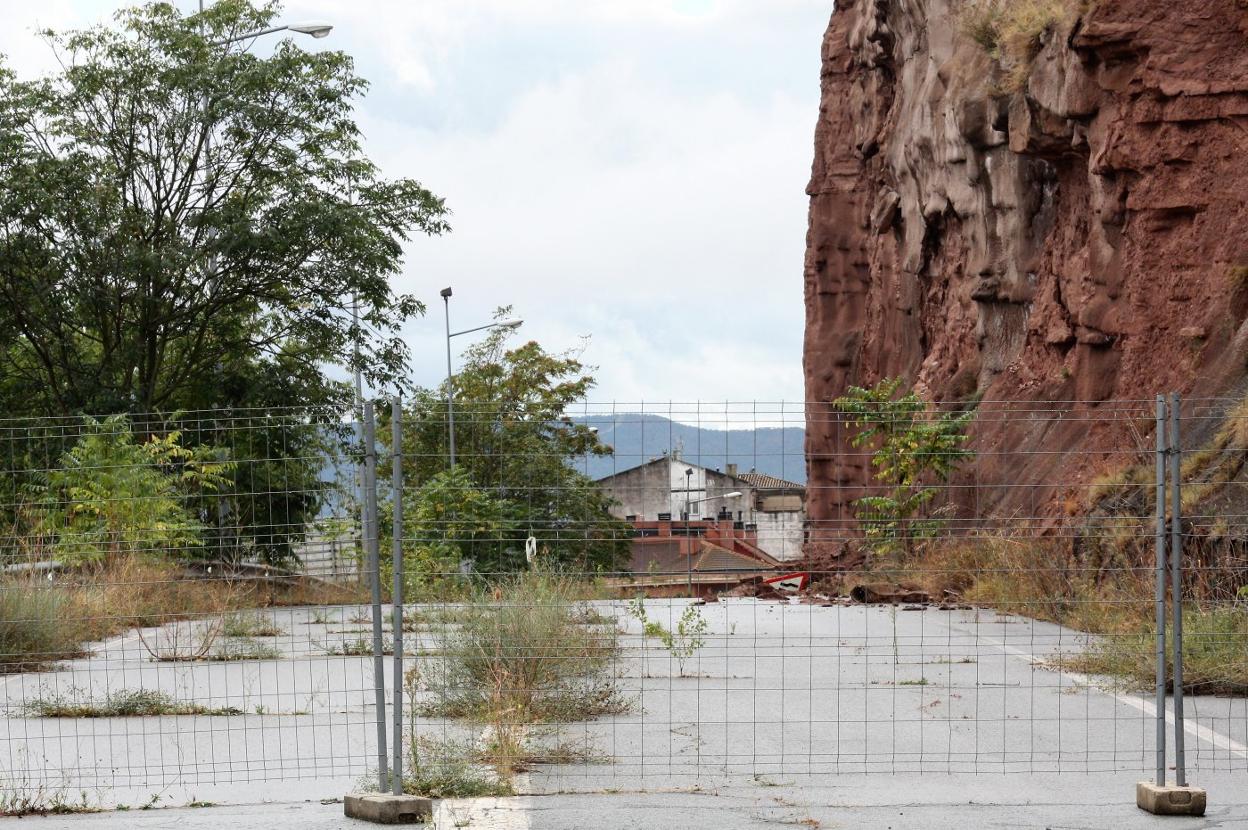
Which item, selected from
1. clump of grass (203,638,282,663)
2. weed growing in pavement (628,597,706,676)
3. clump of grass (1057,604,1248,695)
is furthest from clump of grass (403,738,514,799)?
clump of grass (203,638,282,663)

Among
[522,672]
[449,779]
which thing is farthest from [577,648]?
[449,779]

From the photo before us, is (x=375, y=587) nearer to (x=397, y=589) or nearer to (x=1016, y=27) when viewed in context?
(x=397, y=589)

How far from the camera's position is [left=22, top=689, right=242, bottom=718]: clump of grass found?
11.7m

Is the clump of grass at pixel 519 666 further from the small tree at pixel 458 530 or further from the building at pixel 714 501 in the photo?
the building at pixel 714 501

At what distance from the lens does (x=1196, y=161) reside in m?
22.6

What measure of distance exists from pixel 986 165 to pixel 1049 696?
19.4 m

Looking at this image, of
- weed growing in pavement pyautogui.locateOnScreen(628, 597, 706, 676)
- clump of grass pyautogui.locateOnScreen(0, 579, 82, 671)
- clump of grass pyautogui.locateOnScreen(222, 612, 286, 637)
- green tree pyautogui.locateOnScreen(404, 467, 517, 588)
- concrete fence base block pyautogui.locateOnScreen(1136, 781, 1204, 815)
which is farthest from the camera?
clump of grass pyautogui.locateOnScreen(222, 612, 286, 637)

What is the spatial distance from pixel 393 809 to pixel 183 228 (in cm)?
2548

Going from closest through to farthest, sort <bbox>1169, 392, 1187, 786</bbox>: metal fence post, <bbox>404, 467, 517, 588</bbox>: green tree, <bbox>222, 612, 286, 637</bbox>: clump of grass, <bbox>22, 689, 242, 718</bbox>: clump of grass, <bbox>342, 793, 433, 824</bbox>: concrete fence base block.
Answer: <bbox>1169, 392, 1187, 786</bbox>: metal fence post < <bbox>342, 793, 433, 824</bbox>: concrete fence base block < <bbox>404, 467, 517, 588</bbox>: green tree < <bbox>22, 689, 242, 718</bbox>: clump of grass < <bbox>222, 612, 286, 637</bbox>: clump of grass

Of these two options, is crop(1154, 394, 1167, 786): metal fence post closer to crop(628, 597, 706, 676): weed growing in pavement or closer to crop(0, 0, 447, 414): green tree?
crop(628, 597, 706, 676): weed growing in pavement

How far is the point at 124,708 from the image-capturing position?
11.8 m

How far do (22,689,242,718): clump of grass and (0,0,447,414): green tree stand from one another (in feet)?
62.0

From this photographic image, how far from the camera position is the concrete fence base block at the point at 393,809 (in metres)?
7.61

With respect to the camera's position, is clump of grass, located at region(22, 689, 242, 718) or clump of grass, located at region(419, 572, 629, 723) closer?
clump of grass, located at region(419, 572, 629, 723)
